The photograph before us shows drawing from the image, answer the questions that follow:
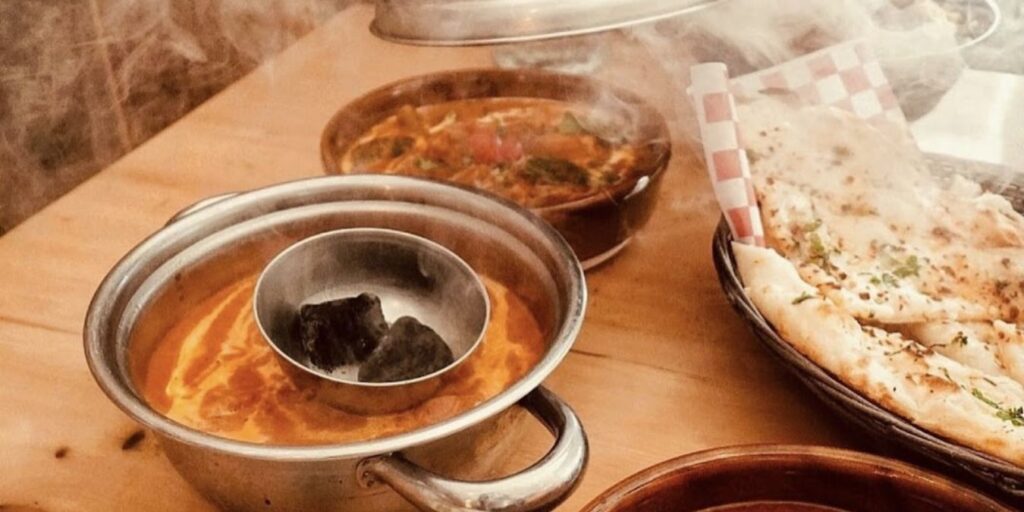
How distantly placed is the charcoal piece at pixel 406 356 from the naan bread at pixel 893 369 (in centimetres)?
44

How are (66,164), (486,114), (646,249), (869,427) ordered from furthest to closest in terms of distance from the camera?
(66,164) → (486,114) → (646,249) → (869,427)

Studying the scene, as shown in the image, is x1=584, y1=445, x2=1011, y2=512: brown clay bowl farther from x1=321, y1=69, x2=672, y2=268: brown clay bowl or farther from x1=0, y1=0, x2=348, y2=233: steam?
x1=0, y1=0, x2=348, y2=233: steam

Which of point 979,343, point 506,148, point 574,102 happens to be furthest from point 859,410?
point 574,102

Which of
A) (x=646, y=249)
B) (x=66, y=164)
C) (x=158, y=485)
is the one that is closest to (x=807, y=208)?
(x=646, y=249)

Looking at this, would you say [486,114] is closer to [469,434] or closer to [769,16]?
[769,16]

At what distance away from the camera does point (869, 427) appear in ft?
3.59

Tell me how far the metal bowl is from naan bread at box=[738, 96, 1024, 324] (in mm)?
127

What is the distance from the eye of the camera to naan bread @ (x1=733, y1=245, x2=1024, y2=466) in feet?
3.47

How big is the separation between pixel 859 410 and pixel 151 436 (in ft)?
2.95

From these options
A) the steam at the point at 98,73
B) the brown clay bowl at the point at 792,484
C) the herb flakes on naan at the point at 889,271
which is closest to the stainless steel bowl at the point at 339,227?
the brown clay bowl at the point at 792,484

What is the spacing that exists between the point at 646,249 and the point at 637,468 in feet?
1.73

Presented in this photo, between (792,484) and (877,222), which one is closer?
(792,484)

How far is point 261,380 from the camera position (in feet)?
3.92

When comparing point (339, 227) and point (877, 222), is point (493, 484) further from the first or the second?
point (877, 222)
